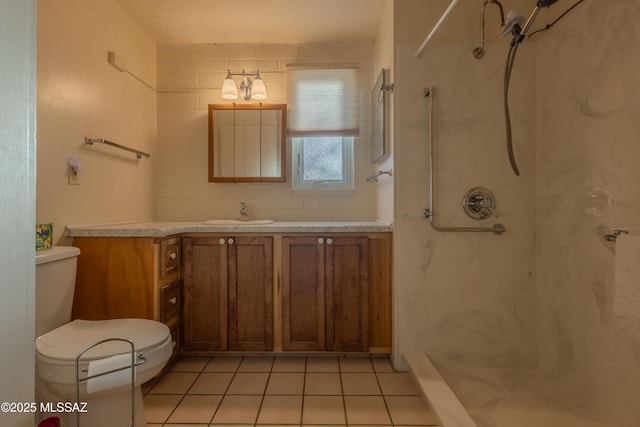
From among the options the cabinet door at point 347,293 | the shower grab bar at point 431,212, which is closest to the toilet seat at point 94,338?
the cabinet door at point 347,293

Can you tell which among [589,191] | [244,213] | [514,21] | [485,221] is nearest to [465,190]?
[485,221]

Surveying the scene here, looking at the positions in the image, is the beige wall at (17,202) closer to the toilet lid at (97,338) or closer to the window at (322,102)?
the toilet lid at (97,338)

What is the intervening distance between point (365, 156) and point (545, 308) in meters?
1.53

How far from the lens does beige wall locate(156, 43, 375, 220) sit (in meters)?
2.52

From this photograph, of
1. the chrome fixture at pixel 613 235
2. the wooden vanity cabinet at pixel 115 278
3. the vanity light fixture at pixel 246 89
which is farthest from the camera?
the vanity light fixture at pixel 246 89

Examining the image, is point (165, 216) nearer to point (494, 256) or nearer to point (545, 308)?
point (494, 256)

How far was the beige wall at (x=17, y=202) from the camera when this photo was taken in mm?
484

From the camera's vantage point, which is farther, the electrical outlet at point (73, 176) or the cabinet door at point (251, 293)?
the cabinet door at point (251, 293)

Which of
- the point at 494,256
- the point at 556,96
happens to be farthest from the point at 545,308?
the point at 556,96

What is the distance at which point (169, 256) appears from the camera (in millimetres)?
1827

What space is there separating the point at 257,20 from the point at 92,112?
4.04ft

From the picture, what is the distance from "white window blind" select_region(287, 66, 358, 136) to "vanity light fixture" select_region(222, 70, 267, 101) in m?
→ 0.24

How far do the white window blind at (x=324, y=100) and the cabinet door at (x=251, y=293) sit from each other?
100 cm

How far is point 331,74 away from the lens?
2.45 meters
